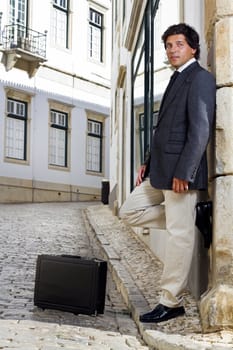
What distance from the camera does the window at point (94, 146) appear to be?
1099 inches

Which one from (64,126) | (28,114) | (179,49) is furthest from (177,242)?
(64,126)

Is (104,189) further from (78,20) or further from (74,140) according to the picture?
(78,20)

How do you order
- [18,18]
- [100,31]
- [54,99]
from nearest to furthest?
[18,18], [54,99], [100,31]

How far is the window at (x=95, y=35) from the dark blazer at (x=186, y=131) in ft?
78.5

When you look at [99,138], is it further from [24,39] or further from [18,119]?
[24,39]

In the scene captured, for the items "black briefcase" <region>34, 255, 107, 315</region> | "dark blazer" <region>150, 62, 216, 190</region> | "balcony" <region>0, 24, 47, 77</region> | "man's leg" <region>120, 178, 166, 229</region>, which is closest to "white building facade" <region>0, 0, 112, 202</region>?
"balcony" <region>0, 24, 47, 77</region>

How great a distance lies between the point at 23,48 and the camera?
2377 cm

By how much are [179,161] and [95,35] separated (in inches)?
985

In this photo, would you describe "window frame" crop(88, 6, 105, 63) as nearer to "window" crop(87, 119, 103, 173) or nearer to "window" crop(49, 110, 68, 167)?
"window" crop(87, 119, 103, 173)

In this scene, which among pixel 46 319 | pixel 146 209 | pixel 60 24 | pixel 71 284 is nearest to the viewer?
pixel 146 209

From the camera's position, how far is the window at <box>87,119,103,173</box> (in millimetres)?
27922

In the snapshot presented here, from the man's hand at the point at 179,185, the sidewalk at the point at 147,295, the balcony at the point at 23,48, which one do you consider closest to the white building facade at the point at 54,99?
the balcony at the point at 23,48

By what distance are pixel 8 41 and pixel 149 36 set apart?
630 inches

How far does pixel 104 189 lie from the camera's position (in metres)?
21.0
